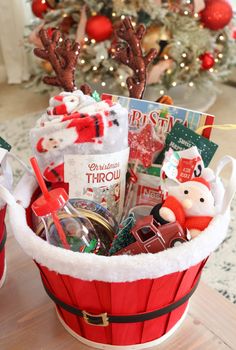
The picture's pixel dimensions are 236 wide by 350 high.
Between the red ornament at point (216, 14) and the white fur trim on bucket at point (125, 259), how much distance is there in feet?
4.76

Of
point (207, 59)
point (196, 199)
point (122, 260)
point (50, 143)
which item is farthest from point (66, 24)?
point (122, 260)

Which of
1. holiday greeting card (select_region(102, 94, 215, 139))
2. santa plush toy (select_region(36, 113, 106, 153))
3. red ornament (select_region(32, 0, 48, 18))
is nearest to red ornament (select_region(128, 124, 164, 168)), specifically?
holiday greeting card (select_region(102, 94, 215, 139))

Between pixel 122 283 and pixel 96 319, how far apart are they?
98 millimetres

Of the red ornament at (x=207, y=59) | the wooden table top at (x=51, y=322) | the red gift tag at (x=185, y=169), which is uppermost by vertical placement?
the red gift tag at (x=185, y=169)

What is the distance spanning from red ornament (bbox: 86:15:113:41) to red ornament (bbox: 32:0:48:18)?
0.27 meters

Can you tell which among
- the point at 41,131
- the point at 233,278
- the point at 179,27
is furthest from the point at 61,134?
the point at 179,27

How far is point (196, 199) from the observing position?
0.60 metres

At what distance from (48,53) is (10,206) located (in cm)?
30

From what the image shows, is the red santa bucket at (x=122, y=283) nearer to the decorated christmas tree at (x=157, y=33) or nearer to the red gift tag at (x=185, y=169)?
Result: the red gift tag at (x=185, y=169)

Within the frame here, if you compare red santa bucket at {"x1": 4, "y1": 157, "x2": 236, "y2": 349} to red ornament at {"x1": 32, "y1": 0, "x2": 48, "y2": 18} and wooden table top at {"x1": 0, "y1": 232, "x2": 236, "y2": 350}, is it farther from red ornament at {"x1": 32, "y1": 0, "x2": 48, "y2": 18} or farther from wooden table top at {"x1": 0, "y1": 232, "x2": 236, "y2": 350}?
red ornament at {"x1": 32, "y1": 0, "x2": 48, "y2": 18}

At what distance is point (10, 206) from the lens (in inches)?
22.9

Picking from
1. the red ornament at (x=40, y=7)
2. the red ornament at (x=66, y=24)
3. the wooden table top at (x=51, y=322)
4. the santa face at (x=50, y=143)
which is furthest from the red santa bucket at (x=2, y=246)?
the red ornament at (x=40, y=7)

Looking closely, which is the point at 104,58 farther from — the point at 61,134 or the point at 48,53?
the point at 61,134

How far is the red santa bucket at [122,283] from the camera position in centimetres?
50
